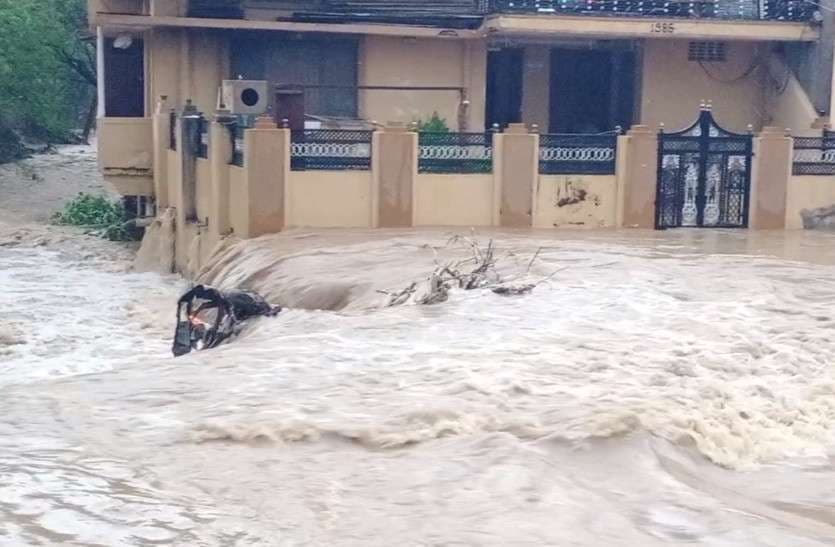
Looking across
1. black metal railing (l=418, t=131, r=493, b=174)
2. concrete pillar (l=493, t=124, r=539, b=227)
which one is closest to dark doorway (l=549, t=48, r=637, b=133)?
concrete pillar (l=493, t=124, r=539, b=227)

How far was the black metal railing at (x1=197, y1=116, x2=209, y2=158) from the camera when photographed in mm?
19766

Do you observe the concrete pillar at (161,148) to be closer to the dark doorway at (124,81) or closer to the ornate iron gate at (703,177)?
the dark doorway at (124,81)

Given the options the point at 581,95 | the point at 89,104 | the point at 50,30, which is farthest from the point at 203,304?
the point at 89,104

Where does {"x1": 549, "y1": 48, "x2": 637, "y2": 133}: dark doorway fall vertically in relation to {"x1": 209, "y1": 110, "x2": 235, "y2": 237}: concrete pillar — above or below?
above

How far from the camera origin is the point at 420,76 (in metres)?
23.4

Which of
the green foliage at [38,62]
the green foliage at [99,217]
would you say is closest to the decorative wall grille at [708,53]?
the green foliage at [99,217]

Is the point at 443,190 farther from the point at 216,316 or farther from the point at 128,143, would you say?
the point at 128,143

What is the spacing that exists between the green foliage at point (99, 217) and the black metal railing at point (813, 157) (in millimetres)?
12044

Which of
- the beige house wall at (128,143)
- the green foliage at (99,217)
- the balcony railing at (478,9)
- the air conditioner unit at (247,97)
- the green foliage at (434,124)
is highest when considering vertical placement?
the balcony railing at (478,9)

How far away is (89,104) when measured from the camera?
4550 cm

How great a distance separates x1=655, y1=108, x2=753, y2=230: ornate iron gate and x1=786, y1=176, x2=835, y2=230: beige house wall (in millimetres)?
637

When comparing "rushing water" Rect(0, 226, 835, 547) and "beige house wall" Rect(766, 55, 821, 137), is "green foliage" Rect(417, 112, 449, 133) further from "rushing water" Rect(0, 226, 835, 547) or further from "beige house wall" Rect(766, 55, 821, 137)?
"rushing water" Rect(0, 226, 835, 547)

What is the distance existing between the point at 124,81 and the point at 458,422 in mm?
18175

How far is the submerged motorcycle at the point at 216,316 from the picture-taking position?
12.7 metres
